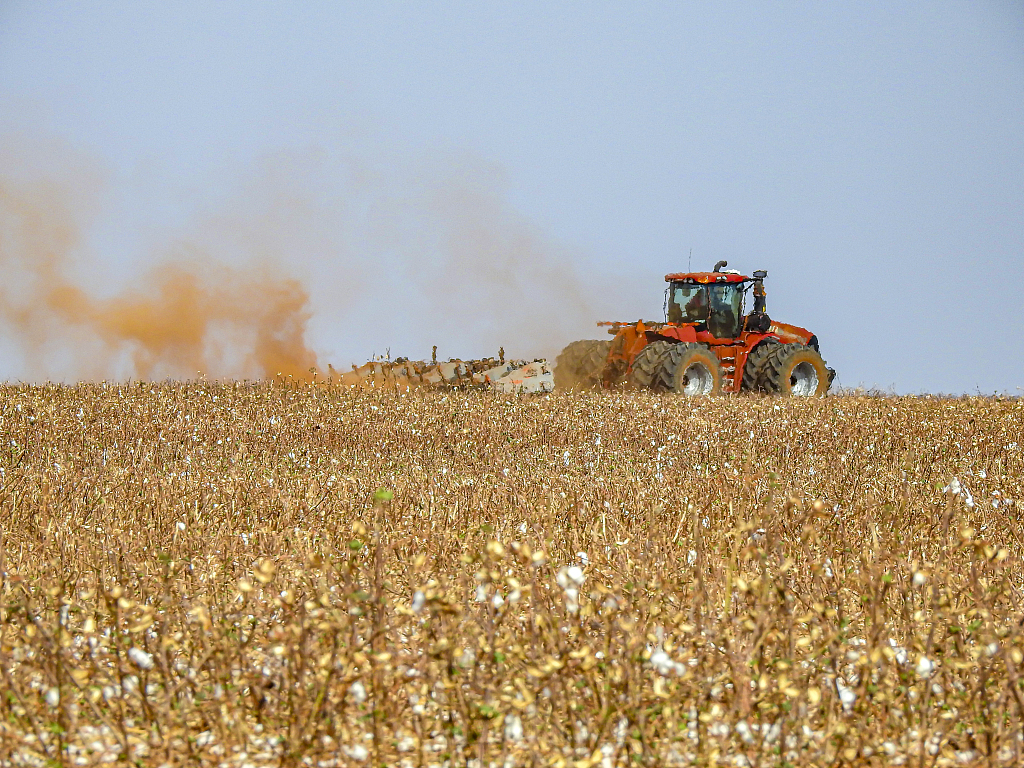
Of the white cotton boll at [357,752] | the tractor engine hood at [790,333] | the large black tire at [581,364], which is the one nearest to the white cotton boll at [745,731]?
the white cotton boll at [357,752]

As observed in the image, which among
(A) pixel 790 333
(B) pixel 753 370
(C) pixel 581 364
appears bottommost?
(B) pixel 753 370

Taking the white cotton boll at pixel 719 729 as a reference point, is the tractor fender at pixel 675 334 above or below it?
above

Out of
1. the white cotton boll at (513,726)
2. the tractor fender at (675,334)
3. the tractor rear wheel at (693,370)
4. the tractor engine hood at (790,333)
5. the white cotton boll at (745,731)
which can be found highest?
the tractor engine hood at (790,333)

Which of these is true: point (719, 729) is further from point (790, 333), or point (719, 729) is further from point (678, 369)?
point (790, 333)

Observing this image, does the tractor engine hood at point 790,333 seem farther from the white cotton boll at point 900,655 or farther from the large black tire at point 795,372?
the white cotton boll at point 900,655

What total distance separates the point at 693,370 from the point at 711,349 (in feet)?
3.88

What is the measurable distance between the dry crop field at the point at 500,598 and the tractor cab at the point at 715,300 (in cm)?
631

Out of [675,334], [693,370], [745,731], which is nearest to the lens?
[745,731]

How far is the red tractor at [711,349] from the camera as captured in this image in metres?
15.9

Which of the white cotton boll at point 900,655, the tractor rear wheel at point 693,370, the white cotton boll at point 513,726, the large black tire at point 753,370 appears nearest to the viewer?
the white cotton boll at point 513,726

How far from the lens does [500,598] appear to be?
322 cm

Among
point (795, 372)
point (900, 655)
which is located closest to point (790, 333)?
point (795, 372)

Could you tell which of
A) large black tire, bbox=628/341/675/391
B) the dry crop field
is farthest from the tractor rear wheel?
the dry crop field

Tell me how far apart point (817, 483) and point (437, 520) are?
121 inches
